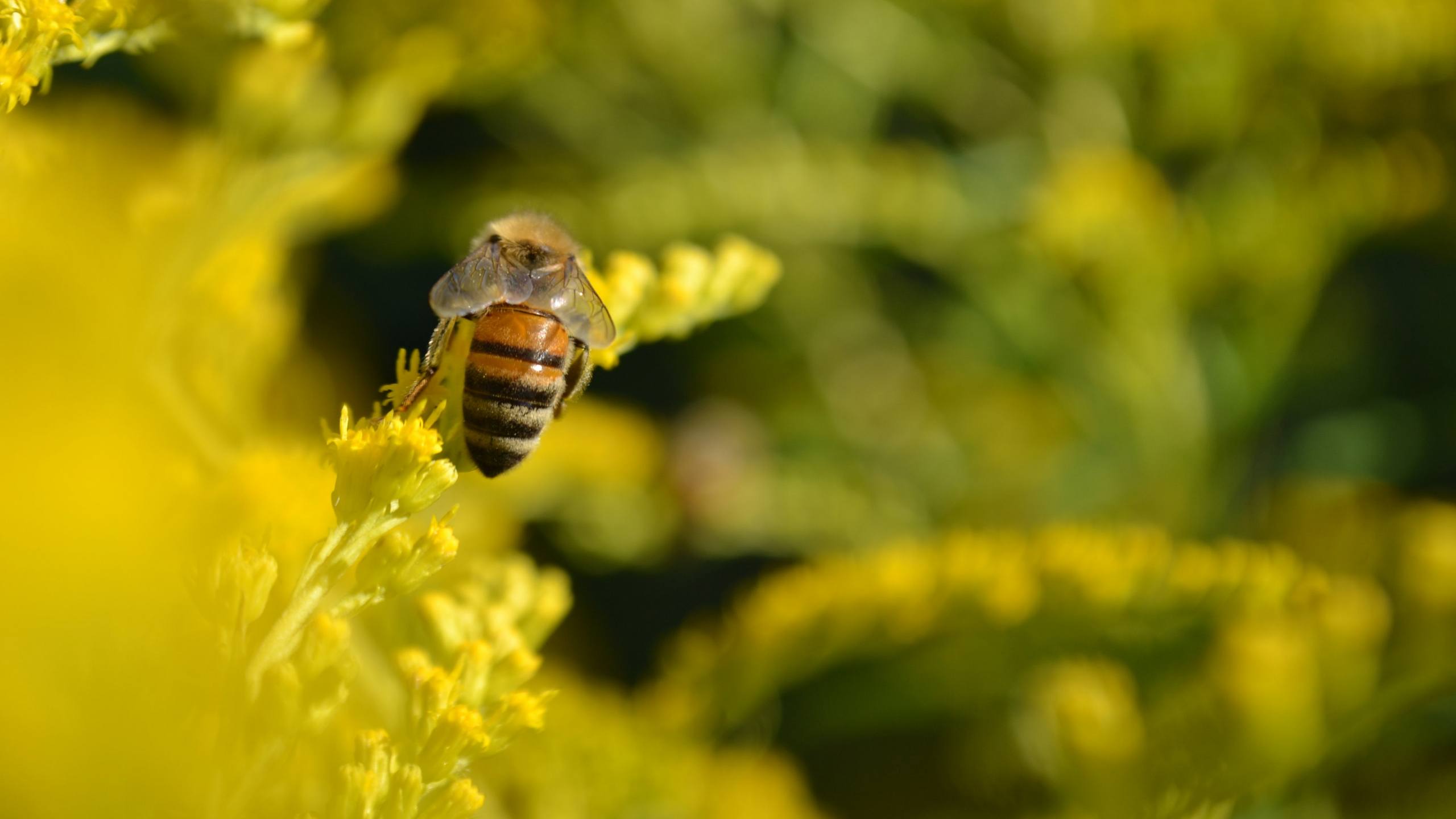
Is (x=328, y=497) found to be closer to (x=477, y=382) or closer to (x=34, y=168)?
(x=477, y=382)

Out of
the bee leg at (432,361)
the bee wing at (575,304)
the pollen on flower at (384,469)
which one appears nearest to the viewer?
the pollen on flower at (384,469)

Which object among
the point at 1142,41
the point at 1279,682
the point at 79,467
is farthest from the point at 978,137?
the point at 79,467

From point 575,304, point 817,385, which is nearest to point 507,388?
point 575,304

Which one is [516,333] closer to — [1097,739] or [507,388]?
[507,388]

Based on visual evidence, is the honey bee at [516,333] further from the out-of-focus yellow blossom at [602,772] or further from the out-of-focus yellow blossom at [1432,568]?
the out-of-focus yellow blossom at [1432,568]

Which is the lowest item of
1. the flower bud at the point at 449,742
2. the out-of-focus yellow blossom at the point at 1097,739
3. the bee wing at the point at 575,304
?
the out-of-focus yellow blossom at the point at 1097,739

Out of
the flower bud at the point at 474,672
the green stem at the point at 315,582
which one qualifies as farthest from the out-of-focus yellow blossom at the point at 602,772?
the green stem at the point at 315,582

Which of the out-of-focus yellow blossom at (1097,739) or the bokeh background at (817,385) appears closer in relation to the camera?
the bokeh background at (817,385)

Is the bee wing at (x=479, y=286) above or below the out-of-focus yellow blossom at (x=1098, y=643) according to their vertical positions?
above
